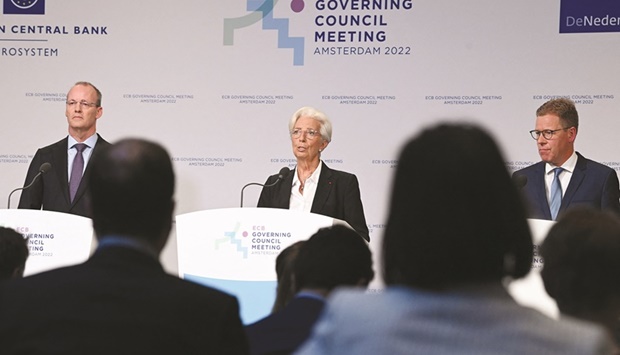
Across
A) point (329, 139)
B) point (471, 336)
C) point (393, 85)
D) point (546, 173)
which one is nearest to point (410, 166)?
point (471, 336)

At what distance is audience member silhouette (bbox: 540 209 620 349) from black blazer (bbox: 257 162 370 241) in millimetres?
4560

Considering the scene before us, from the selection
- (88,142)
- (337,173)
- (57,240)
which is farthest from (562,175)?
(88,142)

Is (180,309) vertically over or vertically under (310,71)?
under

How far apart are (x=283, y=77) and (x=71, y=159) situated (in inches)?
73.5

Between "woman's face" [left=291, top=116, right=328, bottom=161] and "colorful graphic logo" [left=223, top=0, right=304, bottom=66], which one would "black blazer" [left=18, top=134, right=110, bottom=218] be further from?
"colorful graphic logo" [left=223, top=0, right=304, bottom=66]

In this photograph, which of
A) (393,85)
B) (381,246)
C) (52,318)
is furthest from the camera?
(393,85)

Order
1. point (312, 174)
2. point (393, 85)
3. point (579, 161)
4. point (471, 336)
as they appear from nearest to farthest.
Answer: point (471, 336), point (579, 161), point (312, 174), point (393, 85)

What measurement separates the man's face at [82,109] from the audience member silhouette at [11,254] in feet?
14.6

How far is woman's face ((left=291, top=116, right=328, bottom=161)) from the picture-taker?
22.5ft

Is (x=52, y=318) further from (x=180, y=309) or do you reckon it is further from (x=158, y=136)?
(x=158, y=136)

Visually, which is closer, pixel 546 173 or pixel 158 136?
pixel 546 173

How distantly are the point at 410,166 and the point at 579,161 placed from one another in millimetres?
5388

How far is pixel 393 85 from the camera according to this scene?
7523 mm

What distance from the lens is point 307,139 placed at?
6.87 m
